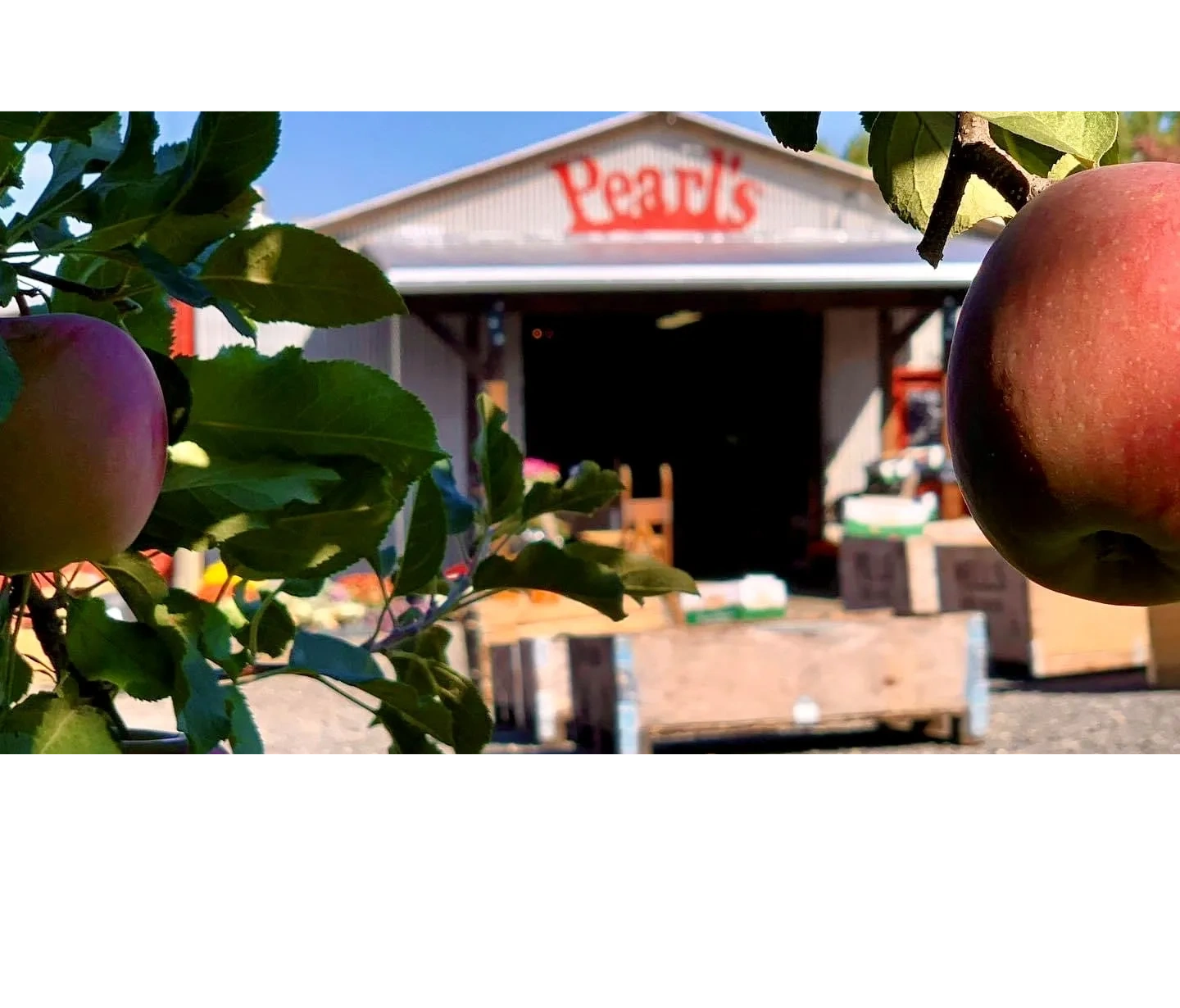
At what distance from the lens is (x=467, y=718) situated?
3.70ft

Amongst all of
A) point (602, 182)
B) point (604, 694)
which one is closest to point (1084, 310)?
point (604, 694)

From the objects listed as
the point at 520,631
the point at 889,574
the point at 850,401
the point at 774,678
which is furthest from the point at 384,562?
the point at 850,401

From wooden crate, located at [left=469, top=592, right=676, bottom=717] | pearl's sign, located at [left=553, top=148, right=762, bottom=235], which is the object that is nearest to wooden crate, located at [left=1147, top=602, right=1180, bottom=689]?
wooden crate, located at [left=469, top=592, right=676, bottom=717]

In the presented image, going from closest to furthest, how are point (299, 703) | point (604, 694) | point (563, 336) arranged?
point (604, 694), point (299, 703), point (563, 336)

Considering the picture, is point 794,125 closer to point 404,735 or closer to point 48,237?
point 48,237

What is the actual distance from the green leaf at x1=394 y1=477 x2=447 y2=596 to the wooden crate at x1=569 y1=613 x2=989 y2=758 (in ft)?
14.1

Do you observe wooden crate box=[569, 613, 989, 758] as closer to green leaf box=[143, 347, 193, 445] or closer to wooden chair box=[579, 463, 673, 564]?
wooden chair box=[579, 463, 673, 564]

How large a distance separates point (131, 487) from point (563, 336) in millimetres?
15727

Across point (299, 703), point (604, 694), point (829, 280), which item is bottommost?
point (299, 703)

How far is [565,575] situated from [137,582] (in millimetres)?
373

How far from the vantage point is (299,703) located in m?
7.43
